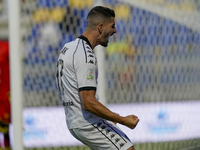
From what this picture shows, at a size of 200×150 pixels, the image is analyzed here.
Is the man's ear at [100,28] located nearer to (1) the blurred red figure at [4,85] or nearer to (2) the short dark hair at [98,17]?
(2) the short dark hair at [98,17]

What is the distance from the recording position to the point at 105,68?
5.29 meters

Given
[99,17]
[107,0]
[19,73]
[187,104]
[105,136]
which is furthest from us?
[187,104]

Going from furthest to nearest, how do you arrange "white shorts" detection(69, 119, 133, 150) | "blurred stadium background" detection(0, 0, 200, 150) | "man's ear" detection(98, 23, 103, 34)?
"blurred stadium background" detection(0, 0, 200, 150) → "man's ear" detection(98, 23, 103, 34) → "white shorts" detection(69, 119, 133, 150)

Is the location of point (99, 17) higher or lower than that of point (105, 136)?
higher

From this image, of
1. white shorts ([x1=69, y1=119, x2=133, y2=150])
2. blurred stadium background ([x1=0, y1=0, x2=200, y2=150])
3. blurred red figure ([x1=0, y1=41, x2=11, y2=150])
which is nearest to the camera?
white shorts ([x1=69, y1=119, x2=133, y2=150])

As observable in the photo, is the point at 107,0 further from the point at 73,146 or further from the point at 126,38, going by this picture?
the point at 73,146

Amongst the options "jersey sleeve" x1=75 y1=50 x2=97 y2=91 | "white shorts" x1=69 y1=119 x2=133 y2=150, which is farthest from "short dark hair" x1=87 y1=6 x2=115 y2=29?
"white shorts" x1=69 y1=119 x2=133 y2=150

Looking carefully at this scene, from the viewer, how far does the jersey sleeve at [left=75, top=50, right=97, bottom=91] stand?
2.49 meters

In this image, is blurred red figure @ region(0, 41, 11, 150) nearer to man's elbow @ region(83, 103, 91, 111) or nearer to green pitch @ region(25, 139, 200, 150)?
green pitch @ region(25, 139, 200, 150)

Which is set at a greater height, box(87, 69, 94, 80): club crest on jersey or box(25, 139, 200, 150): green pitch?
box(87, 69, 94, 80): club crest on jersey

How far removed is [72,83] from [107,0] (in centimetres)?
294

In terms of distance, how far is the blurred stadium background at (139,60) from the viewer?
4984 mm

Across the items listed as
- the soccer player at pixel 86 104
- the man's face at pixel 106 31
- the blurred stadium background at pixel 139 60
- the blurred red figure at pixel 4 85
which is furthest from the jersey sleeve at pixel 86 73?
the blurred red figure at pixel 4 85

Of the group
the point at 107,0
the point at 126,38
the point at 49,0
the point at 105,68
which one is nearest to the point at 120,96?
the point at 105,68
